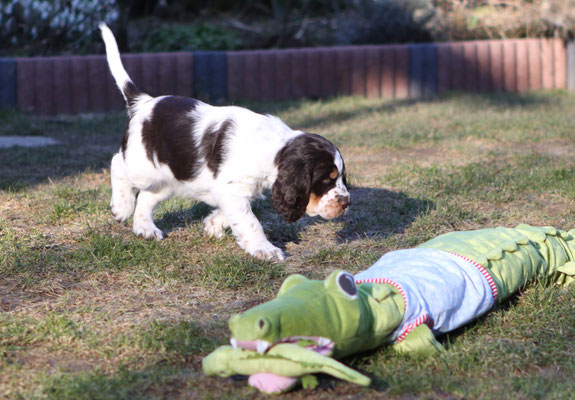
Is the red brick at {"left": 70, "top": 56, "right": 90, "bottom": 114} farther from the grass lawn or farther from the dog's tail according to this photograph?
the dog's tail

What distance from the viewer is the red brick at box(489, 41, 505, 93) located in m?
9.53

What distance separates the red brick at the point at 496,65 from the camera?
31.3 ft

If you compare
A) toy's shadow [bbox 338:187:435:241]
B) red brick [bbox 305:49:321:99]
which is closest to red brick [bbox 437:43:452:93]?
red brick [bbox 305:49:321:99]

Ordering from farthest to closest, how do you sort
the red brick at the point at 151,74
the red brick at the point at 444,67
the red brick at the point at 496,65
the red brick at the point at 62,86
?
the red brick at the point at 496,65
the red brick at the point at 444,67
the red brick at the point at 151,74
the red brick at the point at 62,86

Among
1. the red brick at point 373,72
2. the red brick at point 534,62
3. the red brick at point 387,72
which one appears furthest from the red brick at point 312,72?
the red brick at point 534,62

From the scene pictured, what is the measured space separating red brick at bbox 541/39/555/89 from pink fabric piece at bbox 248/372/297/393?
28.8 feet

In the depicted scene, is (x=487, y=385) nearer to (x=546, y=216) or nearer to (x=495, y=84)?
(x=546, y=216)

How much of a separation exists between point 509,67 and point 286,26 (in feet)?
11.1

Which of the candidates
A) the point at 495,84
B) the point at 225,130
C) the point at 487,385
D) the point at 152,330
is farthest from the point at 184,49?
the point at 487,385

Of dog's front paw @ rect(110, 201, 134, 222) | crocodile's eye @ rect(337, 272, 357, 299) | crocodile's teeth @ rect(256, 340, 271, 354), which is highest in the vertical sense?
crocodile's eye @ rect(337, 272, 357, 299)

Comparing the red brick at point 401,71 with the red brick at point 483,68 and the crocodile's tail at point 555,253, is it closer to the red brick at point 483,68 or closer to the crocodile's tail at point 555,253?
the red brick at point 483,68

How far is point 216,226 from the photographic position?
12.7 ft

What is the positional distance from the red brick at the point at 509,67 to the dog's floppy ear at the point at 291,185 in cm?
711

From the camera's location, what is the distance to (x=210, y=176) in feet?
11.8
